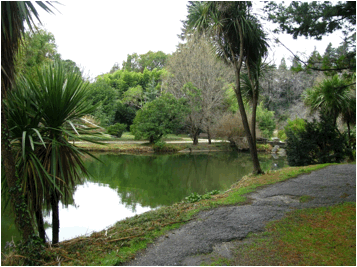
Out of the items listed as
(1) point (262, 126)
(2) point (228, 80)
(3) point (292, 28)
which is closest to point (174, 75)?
(2) point (228, 80)

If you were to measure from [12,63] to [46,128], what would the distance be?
3.61ft

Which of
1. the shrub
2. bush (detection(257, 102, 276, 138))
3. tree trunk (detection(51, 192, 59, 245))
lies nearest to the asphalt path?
tree trunk (detection(51, 192, 59, 245))

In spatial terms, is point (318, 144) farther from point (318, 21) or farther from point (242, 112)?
point (318, 21)

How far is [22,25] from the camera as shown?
355 centimetres

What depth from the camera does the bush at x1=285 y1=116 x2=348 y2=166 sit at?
11.0 meters

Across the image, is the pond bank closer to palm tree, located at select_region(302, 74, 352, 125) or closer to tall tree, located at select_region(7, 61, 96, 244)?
palm tree, located at select_region(302, 74, 352, 125)

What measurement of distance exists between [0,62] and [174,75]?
976 inches

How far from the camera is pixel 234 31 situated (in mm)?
9273

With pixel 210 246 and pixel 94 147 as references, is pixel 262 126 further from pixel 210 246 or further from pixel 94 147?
pixel 210 246

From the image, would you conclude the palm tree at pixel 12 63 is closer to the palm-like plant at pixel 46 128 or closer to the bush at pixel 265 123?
the palm-like plant at pixel 46 128

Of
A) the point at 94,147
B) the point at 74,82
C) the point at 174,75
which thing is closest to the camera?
the point at 74,82

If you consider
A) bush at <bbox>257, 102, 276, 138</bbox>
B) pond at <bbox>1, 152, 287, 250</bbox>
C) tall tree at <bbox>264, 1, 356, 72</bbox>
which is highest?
tall tree at <bbox>264, 1, 356, 72</bbox>

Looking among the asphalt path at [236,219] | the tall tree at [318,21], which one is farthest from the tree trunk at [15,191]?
the tall tree at [318,21]

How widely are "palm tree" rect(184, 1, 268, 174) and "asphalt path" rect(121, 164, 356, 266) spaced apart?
2.95 metres
